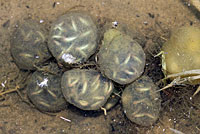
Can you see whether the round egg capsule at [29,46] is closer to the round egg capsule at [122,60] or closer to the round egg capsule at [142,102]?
the round egg capsule at [122,60]

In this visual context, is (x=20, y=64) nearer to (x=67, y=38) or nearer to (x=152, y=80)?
(x=67, y=38)

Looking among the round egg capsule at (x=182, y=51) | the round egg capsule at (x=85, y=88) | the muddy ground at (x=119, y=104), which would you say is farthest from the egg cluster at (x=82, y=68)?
the round egg capsule at (x=182, y=51)

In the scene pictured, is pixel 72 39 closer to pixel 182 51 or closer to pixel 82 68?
pixel 82 68

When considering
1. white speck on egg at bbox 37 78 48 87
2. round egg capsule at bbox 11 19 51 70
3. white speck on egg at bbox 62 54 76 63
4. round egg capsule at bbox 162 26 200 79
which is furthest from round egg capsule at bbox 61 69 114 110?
round egg capsule at bbox 162 26 200 79

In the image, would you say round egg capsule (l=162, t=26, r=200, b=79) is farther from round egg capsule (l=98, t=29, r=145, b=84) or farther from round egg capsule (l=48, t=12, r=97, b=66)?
round egg capsule (l=48, t=12, r=97, b=66)

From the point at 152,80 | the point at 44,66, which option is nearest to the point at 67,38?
the point at 44,66

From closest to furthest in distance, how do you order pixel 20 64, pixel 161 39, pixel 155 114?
pixel 155 114 < pixel 20 64 < pixel 161 39
